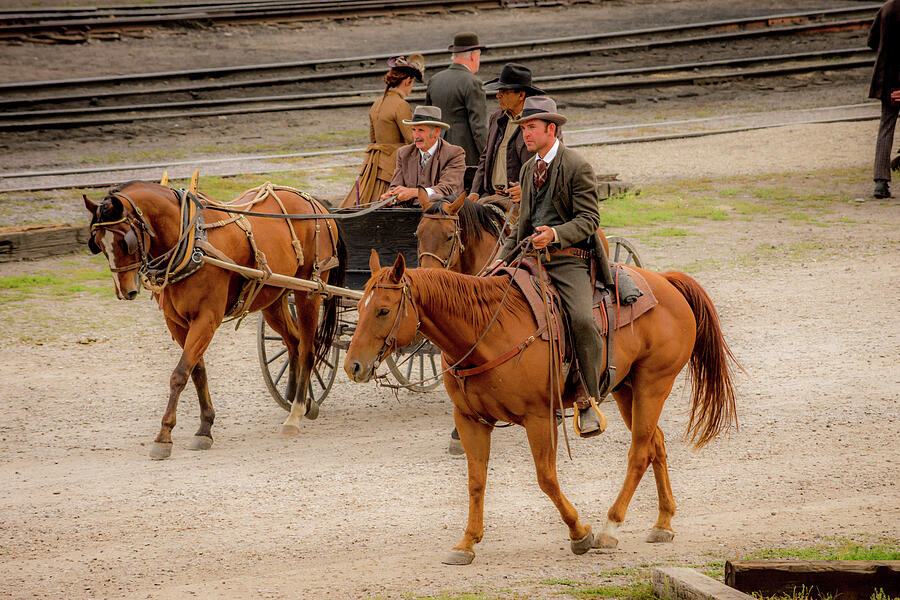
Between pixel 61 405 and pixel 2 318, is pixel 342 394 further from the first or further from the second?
pixel 2 318

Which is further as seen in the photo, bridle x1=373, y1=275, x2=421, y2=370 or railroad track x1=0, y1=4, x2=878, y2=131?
railroad track x1=0, y1=4, x2=878, y2=131

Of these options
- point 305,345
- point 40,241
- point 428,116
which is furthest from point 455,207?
point 40,241

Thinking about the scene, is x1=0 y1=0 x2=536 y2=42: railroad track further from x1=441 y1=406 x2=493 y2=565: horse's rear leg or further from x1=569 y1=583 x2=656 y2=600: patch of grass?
x1=569 y1=583 x2=656 y2=600: patch of grass

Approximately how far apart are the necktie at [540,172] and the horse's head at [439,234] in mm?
1460

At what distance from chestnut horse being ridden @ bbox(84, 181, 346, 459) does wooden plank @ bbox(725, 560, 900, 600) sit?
187 inches

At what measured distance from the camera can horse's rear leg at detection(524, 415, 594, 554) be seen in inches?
246

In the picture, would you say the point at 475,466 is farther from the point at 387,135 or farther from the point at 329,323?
the point at 387,135

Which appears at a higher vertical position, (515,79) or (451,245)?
(515,79)

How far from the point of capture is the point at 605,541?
21.4 feet

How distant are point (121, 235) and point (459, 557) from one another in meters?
3.64

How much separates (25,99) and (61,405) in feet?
Result: 48.6

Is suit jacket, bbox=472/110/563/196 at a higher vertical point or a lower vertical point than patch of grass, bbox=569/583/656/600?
higher

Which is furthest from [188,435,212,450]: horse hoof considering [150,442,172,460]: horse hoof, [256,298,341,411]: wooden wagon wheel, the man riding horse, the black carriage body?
the man riding horse

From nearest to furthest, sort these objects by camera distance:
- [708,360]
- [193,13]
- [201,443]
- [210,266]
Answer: [708,360]
[210,266]
[201,443]
[193,13]
